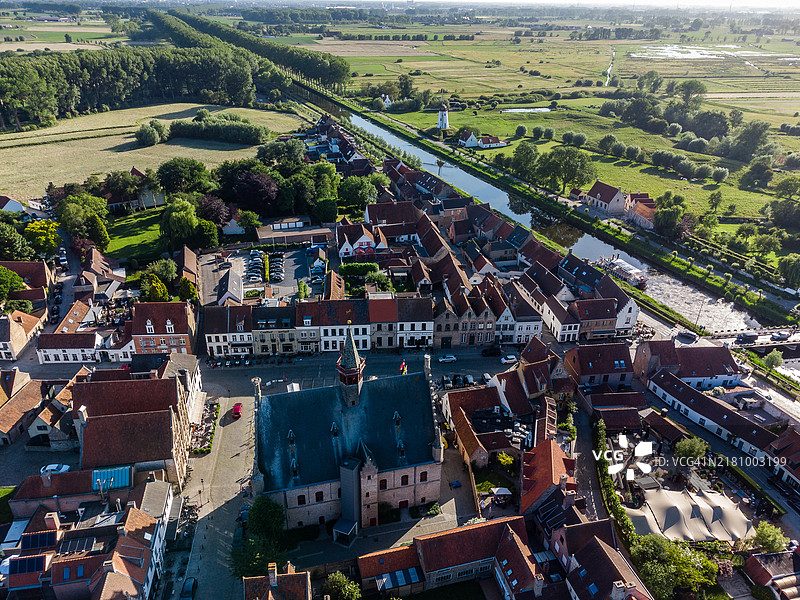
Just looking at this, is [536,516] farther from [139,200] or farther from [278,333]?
[139,200]

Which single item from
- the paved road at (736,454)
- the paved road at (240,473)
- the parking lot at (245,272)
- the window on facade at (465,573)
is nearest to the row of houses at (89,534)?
the paved road at (240,473)

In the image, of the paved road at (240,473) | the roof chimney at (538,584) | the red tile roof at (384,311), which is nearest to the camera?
the roof chimney at (538,584)

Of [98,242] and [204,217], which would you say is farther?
[204,217]

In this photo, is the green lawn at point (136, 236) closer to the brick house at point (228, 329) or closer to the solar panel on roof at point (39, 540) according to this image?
the brick house at point (228, 329)

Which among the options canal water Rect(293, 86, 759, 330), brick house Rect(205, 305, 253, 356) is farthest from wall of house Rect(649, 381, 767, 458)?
brick house Rect(205, 305, 253, 356)

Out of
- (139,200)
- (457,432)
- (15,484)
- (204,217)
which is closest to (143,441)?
(15,484)

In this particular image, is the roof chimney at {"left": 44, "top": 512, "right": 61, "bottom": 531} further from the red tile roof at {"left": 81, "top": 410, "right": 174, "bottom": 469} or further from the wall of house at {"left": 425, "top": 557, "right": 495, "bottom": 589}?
the wall of house at {"left": 425, "top": 557, "right": 495, "bottom": 589}
